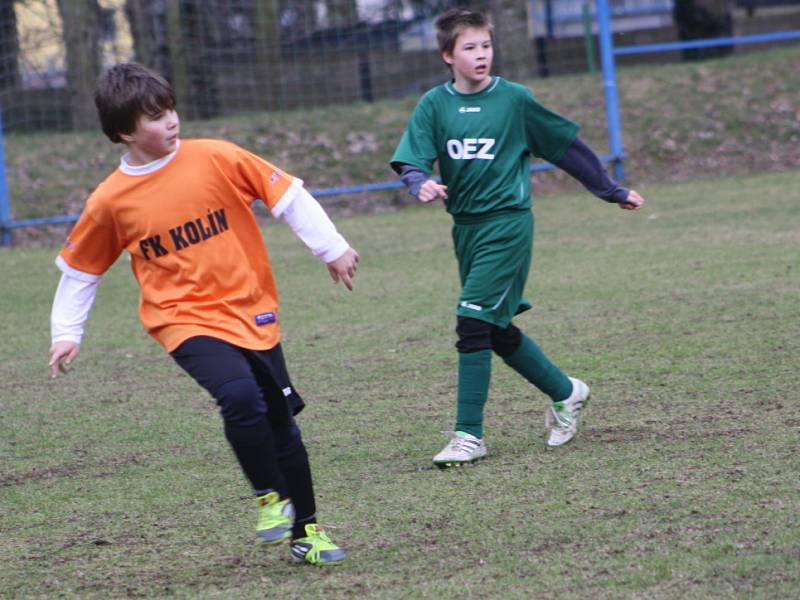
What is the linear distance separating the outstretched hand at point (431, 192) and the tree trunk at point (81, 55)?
12471mm

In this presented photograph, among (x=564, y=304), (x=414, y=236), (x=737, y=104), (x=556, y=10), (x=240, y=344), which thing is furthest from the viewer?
(x=556, y=10)

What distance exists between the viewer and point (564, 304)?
822cm

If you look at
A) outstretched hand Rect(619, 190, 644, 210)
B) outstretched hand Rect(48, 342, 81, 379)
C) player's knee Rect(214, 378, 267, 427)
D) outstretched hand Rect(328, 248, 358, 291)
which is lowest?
player's knee Rect(214, 378, 267, 427)

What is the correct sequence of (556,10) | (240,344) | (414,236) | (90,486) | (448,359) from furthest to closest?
(556,10) → (414,236) → (448,359) → (90,486) → (240,344)

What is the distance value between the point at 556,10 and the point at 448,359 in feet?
41.5

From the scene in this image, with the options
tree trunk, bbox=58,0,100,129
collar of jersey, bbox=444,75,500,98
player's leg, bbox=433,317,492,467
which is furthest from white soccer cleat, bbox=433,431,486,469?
tree trunk, bbox=58,0,100,129

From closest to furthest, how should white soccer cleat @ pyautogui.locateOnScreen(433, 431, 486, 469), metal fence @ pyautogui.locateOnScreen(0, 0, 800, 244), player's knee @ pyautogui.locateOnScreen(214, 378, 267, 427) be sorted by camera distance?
player's knee @ pyautogui.locateOnScreen(214, 378, 267, 427) → white soccer cleat @ pyautogui.locateOnScreen(433, 431, 486, 469) → metal fence @ pyautogui.locateOnScreen(0, 0, 800, 244)

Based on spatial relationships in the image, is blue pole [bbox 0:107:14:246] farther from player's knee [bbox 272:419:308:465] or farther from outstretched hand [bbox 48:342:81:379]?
player's knee [bbox 272:419:308:465]

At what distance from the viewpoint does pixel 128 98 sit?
3.68 m

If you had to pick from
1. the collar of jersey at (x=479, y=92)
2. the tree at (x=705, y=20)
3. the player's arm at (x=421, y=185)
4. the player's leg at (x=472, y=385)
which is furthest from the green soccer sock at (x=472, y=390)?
the tree at (x=705, y=20)

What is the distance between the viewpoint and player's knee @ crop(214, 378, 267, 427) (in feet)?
11.9

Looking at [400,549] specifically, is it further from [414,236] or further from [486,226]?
[414,236]

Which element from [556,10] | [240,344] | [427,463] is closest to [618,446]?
[427,463]

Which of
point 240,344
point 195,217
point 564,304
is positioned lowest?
point 564,304
